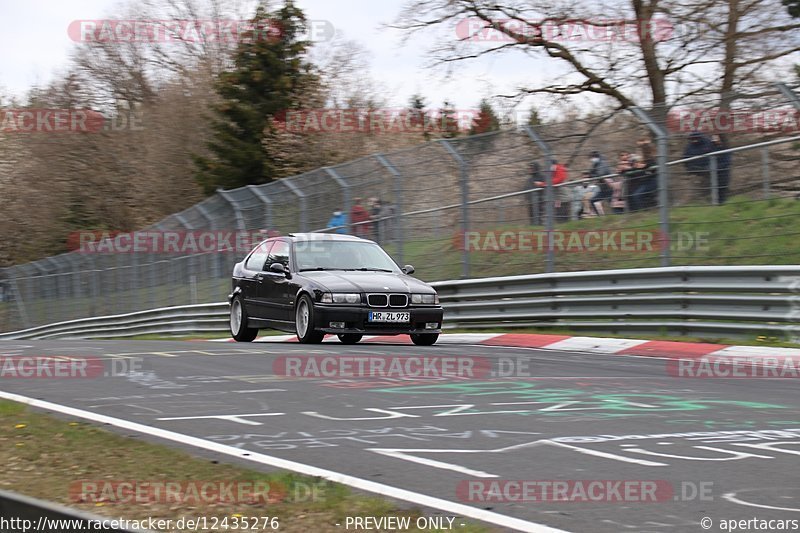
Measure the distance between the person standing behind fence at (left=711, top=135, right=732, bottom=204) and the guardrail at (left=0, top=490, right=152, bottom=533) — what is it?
1132 cm

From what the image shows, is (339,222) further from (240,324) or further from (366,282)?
(366,282)

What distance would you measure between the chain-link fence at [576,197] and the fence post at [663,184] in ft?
0.06

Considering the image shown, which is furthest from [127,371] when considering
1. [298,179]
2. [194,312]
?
[194,312]

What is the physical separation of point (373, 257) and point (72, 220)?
122 ft

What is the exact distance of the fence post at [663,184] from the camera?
13.9 m

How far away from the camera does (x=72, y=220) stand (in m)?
49.6

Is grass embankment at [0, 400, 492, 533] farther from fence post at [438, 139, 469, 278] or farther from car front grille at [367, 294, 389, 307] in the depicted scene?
fence post at [438, 139, 469, 278]

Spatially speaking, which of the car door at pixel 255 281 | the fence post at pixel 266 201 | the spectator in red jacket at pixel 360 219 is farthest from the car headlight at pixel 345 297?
the fence post at pixel 266 201

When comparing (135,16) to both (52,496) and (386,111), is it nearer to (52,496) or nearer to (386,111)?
(386,111)

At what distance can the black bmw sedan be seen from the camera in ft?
45.4

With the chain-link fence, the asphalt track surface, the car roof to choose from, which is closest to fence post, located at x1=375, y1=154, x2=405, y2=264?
the chain-link fence

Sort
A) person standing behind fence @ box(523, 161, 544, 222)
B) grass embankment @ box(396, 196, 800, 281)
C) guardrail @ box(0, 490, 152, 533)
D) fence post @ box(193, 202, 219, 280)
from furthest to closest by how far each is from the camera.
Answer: fence post @ box(193, 202, 219, 280), person standing behind fence @ box(523, 161, 544, 222), grass embankment @ box(396, 196, 800, 281), guardrail @ box(0, 490, 152, 533)

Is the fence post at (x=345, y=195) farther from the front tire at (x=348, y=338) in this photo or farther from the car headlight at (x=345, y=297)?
the car headlight at (x=345, y=297)

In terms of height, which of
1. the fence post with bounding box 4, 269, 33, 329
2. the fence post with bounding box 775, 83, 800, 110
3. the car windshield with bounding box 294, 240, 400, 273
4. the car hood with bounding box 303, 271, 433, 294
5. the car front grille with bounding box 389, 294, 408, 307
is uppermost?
the fence post with bounding box 775, 83, 800, 110
